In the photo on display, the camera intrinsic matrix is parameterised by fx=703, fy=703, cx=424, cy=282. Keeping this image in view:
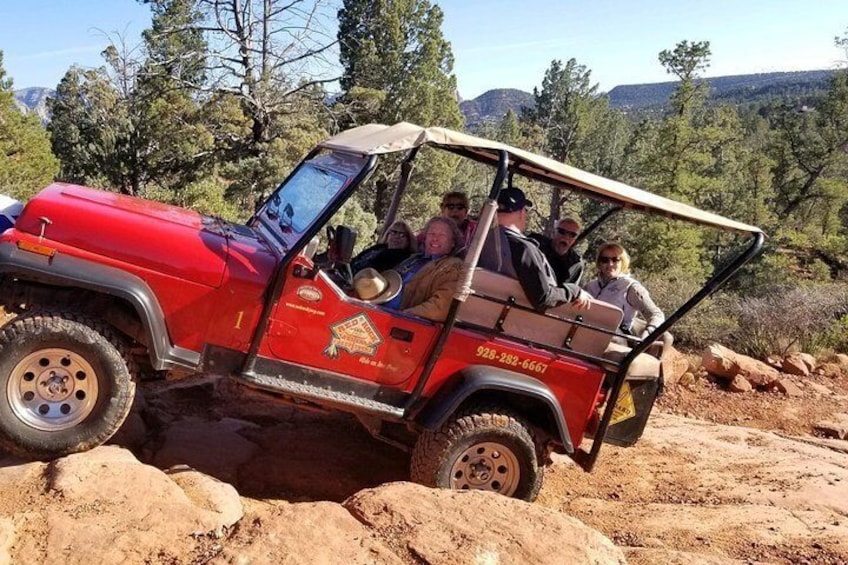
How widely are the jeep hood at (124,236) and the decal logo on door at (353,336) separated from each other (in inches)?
27.3

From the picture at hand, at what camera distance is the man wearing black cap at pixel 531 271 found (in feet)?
13.2

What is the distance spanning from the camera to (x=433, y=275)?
421cm

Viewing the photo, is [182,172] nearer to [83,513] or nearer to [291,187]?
[291,187]

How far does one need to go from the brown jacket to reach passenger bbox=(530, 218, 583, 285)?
1075 mm

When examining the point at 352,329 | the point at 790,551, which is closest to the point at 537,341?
the point at 352,329

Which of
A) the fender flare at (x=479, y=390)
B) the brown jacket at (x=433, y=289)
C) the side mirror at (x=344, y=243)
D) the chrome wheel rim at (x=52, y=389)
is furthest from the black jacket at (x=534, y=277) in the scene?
the chrome wheel rim at (x=52, y=389)

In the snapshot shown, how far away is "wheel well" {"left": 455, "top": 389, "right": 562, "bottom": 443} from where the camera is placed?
4223 mm

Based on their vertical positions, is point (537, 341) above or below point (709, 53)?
below

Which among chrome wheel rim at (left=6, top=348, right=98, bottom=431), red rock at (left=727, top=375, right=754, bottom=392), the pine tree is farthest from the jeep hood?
the pine tree

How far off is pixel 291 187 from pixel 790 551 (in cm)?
371

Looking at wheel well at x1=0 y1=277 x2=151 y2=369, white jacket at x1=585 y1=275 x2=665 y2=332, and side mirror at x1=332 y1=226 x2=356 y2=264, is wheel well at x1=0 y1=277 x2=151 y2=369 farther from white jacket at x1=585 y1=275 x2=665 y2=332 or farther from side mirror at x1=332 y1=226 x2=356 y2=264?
white jacket at x1=585 y1=275 x2=665 y2=332

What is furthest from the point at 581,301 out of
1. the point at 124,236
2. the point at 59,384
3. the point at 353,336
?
the point at 59,384

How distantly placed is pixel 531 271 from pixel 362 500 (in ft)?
5.21

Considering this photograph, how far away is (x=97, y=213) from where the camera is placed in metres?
3.70
